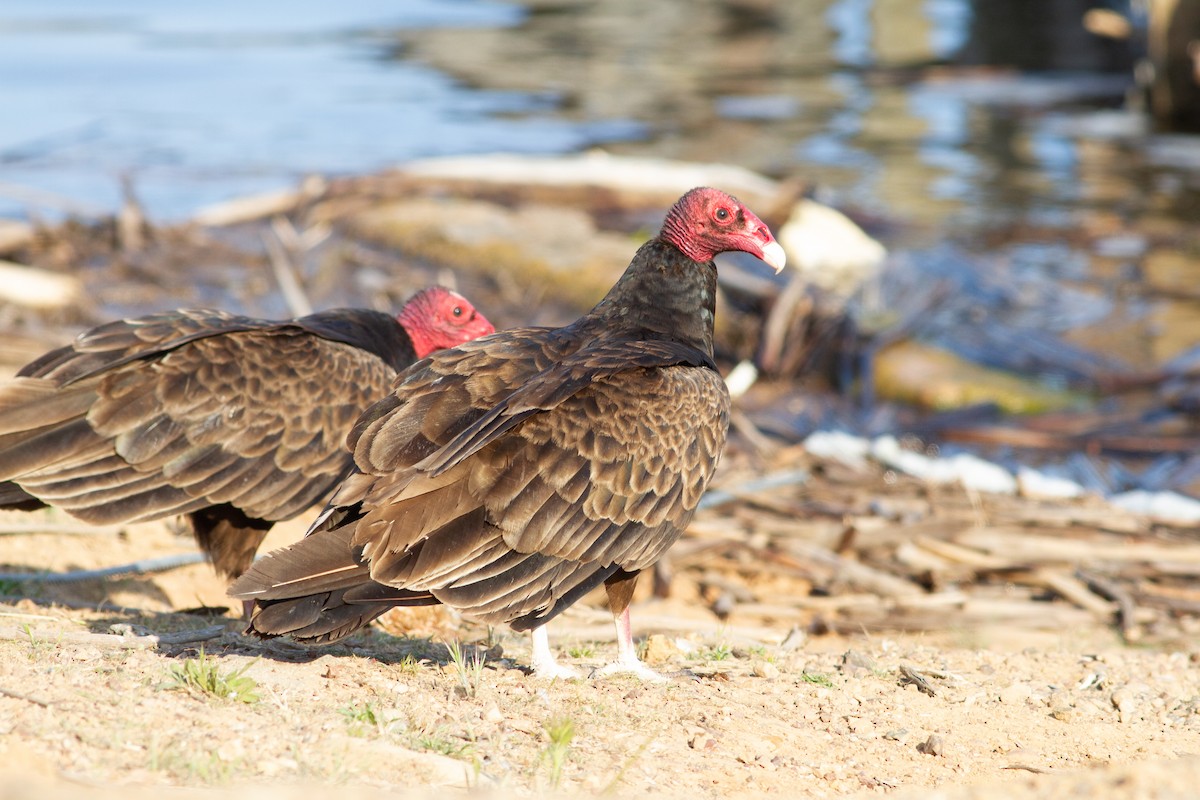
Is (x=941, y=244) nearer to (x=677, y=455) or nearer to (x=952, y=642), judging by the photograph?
(x=952, y=642)

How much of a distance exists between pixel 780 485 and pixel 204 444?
3.00 m

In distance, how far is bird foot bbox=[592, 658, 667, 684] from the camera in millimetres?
3903

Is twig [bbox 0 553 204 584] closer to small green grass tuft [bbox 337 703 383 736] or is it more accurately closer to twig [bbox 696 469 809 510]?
small green grass tuft [bbox 337 703 383 736]

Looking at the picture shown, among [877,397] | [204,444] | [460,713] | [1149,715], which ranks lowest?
[877,397]

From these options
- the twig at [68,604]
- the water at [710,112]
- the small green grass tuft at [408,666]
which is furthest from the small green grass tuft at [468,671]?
the water at [710,112]

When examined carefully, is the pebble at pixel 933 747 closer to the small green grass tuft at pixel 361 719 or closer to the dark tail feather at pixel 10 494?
the small green grass tuft at pixel 361 719

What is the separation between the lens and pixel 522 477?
366cm

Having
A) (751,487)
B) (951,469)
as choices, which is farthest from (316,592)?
(951,469)

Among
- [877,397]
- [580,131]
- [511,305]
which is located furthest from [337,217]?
[580,131]

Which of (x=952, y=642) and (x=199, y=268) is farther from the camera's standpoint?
(x=199, y=268)

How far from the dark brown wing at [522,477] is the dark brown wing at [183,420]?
671mm

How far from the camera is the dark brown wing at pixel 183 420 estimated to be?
169 inches

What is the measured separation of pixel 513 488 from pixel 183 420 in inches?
55.7

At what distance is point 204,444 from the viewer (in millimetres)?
4426
